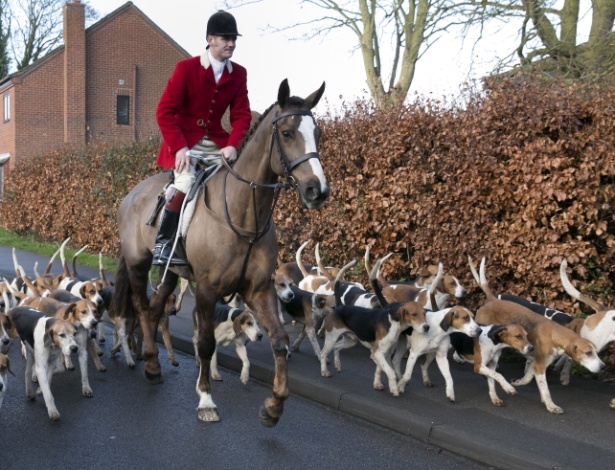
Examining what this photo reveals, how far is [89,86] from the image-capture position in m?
36.6

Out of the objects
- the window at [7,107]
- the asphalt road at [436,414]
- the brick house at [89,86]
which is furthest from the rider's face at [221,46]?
the window at [7,107]

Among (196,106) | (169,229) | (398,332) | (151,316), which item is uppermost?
(196,106)

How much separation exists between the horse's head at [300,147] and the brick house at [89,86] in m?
30.4

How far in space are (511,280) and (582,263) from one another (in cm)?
99

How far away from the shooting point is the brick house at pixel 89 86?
118 feet

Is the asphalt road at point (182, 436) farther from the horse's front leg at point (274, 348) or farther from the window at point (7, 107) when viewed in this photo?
the window at point (7, 107)

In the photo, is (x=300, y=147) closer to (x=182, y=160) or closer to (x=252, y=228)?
(x=252, y=228)

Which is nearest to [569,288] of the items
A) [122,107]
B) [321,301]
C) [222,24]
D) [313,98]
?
[321,301]

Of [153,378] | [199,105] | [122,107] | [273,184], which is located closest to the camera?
[273,184]

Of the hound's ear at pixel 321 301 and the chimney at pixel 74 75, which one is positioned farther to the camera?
the chimney at pixel 74 75

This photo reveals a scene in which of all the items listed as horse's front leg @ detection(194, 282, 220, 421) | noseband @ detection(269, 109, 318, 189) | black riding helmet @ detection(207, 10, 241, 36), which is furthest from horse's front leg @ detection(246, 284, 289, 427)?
black riding helmet @ detection(207, 10, 241, 36)

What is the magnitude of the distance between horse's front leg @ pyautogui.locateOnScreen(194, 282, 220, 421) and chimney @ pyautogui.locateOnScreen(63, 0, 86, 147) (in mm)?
31307

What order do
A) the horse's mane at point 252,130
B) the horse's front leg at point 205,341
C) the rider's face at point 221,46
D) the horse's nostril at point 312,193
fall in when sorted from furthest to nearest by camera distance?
the rider's face at point 221,46
the horse's front leg at point 205,341
the horse's mane at point 252,130
the horse's nostril at point 312,193

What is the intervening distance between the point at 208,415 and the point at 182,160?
2.19 meters
